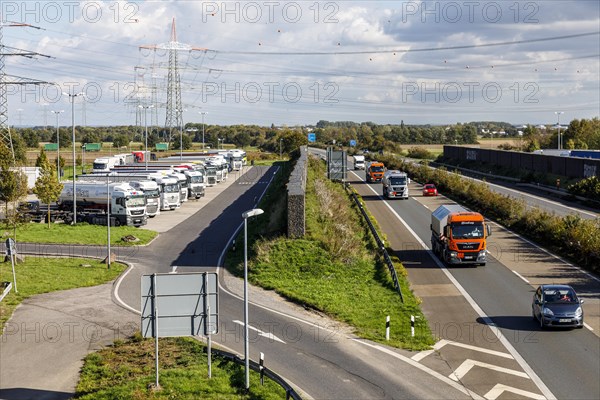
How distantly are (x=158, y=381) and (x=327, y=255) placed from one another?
1852cm

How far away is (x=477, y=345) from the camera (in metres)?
26.2

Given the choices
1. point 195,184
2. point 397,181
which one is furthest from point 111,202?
point 397,181

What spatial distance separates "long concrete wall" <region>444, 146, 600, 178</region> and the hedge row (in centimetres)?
1392

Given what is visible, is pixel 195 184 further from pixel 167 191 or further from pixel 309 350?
pixel 309 350

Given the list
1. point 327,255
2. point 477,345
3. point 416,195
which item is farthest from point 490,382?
point 416,195

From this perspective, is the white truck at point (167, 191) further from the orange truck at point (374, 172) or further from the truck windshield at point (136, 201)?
the orange truck at point (374, 172)

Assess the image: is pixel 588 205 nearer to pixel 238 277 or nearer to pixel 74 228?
pixel 238 277

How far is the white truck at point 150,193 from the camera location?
60938mm

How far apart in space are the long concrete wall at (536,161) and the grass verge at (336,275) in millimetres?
39170

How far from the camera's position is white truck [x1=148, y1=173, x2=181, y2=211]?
223 feet

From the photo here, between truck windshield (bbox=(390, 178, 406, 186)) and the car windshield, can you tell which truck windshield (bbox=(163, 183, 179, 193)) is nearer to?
truck windshield (bbox=(390, 178, 406, 186))

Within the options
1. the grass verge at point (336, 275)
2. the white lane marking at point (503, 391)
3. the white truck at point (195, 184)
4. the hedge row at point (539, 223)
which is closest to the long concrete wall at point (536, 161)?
the hedge row at point (539, 223)

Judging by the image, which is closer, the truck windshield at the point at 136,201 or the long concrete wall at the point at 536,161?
the truck windshield at the point at 136,201

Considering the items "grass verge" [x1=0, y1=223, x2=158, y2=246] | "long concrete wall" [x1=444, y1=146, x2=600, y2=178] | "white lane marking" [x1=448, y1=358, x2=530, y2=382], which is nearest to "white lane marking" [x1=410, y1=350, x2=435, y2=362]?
"white lane marking" [x1=448, y1=358, x2=530, y2=382]
